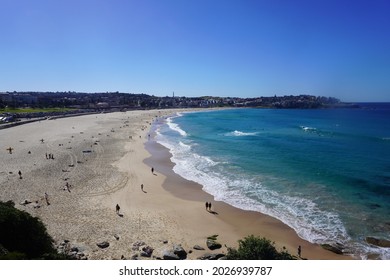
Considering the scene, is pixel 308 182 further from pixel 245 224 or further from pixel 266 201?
pixel 245 224

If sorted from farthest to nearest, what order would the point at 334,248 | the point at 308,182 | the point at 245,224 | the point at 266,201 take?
the point at 308,182 → the point at 266,201 → the point at 245,224 → the point at 334,248

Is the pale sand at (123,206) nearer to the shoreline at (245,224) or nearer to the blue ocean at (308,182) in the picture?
the shoreline at (245,224)

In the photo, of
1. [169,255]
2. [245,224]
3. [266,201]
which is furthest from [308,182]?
[169,255]

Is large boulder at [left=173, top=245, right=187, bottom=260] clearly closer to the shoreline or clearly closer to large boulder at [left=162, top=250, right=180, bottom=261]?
large boulder at [left=162, top=250, right=180, bottom=261]

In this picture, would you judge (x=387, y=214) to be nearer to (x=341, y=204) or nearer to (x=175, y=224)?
(x=341, y=204)

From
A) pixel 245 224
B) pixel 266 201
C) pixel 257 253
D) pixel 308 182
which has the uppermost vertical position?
pixel 257 253

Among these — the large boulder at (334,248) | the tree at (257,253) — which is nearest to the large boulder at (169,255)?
the tree at (257,253)

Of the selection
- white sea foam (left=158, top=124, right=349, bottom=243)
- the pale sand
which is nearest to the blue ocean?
white sea foam (left=158, top=124, right=349, bottom=243)

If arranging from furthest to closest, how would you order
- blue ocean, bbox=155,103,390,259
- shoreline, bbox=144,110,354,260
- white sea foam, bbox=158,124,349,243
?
blue ocean, bbox=155,103,390,259, white sea foam, bbox=158,124,349,243, shoreline, bbox=144,110,354,260
